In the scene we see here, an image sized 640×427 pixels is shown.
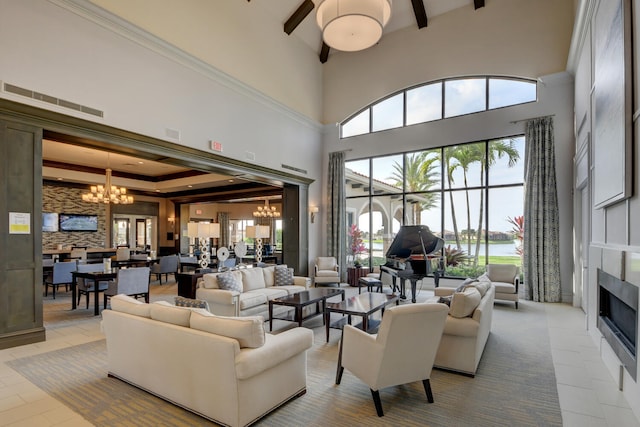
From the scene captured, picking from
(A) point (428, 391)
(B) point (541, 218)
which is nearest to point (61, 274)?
(A) point (428, 391)

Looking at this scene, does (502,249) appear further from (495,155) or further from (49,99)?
(49,99)

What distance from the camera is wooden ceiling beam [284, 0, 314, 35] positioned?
Answer: 860 cm

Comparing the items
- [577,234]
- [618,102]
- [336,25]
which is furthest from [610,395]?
[336,25]

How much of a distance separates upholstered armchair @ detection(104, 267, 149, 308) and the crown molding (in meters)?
3.98

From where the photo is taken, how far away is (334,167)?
33.9ft

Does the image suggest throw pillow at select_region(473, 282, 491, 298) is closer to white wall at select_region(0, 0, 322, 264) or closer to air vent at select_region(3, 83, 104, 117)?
white wall at select_region(0, 0, 322, 264)

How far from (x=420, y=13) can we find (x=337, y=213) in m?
5.68

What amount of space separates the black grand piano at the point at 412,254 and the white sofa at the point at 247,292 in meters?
1.92

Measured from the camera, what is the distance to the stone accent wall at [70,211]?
37.4 ft

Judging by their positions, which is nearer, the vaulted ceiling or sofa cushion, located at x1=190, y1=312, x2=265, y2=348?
sofa cushion, located at x1=190, y1=312, x2=265, y2=348

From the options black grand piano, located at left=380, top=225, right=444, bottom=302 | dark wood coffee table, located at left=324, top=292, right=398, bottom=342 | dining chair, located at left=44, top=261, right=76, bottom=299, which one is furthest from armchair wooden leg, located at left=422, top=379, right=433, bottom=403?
dining chair, located at left=44, top=261, right=76, bottom=299

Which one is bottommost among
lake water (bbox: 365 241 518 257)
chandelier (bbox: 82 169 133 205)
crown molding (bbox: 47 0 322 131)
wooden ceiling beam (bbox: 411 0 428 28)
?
lake water (bbox: 365 241 518 257)

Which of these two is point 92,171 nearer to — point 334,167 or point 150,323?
point 334,167

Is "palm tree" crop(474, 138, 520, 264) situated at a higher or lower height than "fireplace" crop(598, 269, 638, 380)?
higher
